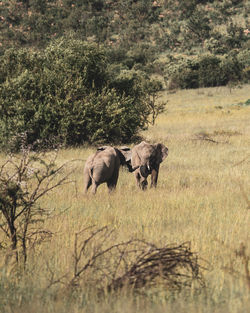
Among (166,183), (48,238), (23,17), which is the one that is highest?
(23,17)

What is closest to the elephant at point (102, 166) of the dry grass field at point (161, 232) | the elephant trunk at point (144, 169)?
the dry grass field at point (161, 232)

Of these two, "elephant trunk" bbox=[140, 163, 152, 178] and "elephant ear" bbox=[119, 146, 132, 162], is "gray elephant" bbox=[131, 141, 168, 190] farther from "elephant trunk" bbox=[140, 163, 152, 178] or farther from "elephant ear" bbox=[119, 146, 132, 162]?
"elephant ear" bbox=[119, 146, 132, 162]

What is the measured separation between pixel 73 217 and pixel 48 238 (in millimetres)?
1413

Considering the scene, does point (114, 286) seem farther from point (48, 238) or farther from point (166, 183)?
point (166, 183)

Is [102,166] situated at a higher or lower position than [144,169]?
higher

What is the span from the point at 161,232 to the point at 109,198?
7.86 feet

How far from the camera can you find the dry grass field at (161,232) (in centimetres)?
324

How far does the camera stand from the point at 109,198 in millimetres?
7949

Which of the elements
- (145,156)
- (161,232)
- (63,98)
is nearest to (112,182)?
(145,156)

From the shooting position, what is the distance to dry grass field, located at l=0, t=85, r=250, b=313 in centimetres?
324

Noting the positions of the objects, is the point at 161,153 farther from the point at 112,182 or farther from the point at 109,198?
the point at 109,198

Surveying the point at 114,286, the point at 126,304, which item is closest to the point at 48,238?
the point at 114,286

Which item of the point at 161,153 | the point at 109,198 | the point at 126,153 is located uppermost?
the point at 126,153

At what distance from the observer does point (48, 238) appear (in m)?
5.28
